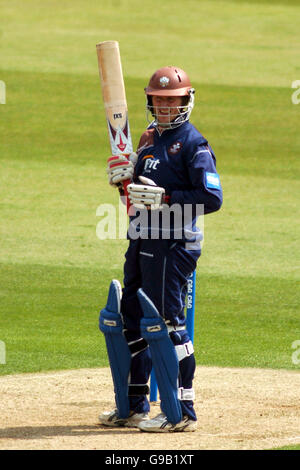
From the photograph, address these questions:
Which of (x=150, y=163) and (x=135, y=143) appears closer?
(x=150, y=163)

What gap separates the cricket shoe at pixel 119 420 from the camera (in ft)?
19.2

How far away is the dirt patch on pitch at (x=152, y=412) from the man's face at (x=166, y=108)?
185cm

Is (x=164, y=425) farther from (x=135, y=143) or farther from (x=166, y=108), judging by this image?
(x=135, y=143)

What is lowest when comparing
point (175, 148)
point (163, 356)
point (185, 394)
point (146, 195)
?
point (185, 394)

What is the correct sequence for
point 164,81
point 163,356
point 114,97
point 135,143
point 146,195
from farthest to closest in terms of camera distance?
1. point 135,143
2. point 114,97
3. point 164,81
4. point 163,356
5. point 146,195

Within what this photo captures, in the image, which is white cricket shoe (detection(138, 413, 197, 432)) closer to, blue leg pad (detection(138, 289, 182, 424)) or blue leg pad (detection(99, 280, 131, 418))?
blue leg pad (detection(138, 289, 182, 424))

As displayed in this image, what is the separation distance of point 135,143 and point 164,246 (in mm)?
9760

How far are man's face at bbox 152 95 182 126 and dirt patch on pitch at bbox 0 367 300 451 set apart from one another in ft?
6.06

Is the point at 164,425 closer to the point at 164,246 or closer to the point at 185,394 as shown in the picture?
the point at 185,394

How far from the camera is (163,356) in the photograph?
5.52 meters

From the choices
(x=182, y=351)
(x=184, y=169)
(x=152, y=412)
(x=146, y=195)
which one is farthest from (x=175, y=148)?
(x=152, y=412)

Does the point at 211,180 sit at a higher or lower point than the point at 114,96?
lower

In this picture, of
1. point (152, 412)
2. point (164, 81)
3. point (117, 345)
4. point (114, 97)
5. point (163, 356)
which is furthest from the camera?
point (152, 412)

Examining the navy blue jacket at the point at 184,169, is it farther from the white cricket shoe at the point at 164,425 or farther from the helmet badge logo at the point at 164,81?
the white cricket shoe at the point at 164,425
